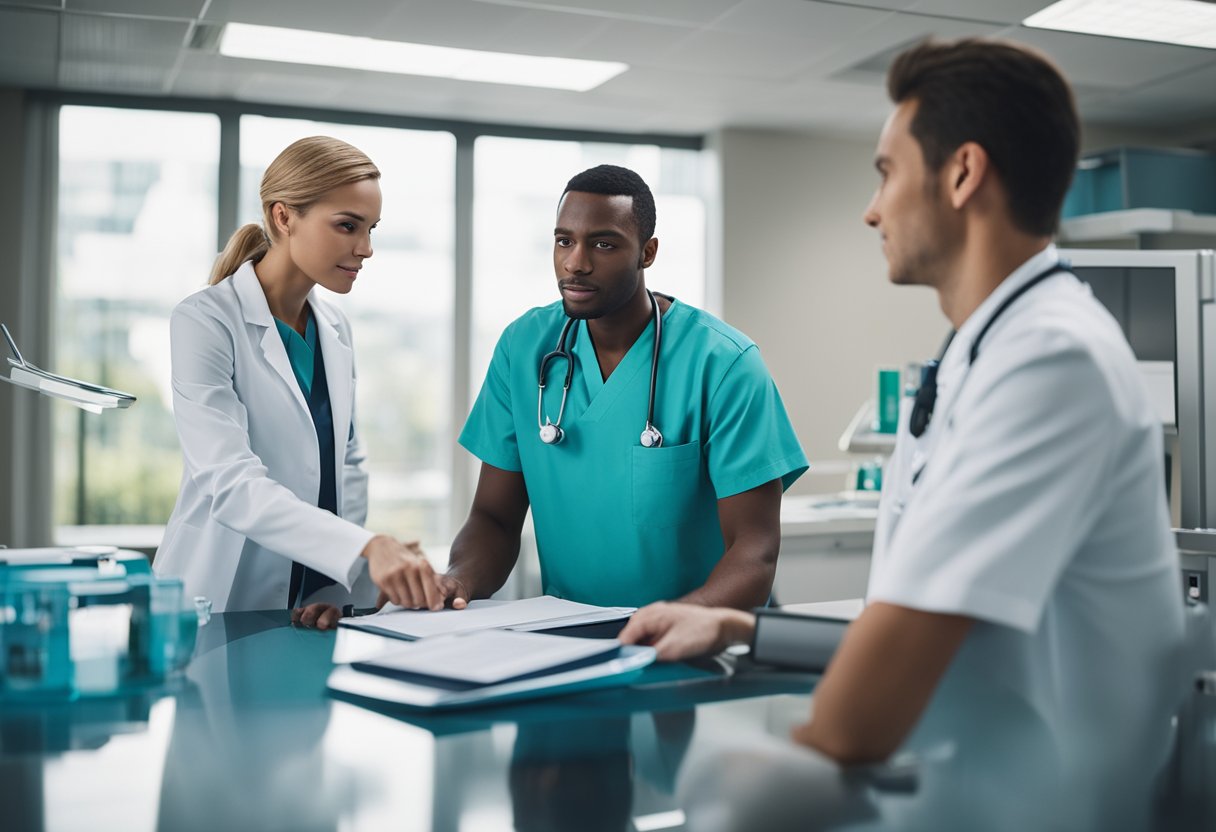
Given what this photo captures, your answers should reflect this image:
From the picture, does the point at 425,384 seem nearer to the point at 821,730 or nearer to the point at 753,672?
the point at 753,672

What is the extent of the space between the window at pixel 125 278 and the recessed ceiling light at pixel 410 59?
2.91ft

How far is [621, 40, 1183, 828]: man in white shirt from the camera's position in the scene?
763 millimetres

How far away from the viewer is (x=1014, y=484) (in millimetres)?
760

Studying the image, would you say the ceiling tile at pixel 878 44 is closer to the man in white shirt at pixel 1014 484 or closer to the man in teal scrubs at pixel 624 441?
the man in teal scrubs at pixel 624 441

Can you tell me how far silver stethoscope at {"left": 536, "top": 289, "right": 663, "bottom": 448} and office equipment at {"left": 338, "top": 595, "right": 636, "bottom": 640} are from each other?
1.10 ft

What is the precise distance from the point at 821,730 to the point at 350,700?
455 millimetres

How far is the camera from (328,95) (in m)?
4.76

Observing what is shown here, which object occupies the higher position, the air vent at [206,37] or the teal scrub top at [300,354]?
the air vent at [206,37]

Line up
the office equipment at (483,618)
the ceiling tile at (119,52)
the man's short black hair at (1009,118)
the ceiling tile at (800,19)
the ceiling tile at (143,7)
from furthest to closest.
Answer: the ceiling tile at (119,52) → the ceiling tile at (800,19) → the ceiling tile at (143,7) → the office equipment at (483,618) → the man's short black hair at (1009,118)

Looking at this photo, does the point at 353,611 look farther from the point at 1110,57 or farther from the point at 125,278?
the point at 1110,57

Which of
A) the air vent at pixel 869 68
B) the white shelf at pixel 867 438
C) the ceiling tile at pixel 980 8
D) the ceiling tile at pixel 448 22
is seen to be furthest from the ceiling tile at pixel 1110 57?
the ceiling tile at pixel 448 22

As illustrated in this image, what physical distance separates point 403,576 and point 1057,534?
0.83 metres

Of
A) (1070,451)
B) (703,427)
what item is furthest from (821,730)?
(703,427)

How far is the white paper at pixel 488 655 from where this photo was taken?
3.31 feet
